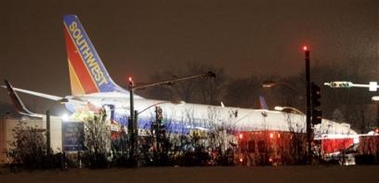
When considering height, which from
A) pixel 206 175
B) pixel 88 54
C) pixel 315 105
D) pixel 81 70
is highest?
pixel 88 54

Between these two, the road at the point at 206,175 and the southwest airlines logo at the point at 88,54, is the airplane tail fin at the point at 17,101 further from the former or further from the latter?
the road at the point at 206,175

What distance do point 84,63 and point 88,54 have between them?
0.83 metres

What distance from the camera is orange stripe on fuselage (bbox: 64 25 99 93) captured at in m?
58.4

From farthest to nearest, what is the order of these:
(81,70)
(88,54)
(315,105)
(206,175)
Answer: (81,70) < (88,54) < (315,105) < (206,175)

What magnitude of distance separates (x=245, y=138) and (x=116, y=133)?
602 centimetres

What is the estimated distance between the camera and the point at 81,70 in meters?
58.8

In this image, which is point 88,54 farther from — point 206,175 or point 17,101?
point 206,175

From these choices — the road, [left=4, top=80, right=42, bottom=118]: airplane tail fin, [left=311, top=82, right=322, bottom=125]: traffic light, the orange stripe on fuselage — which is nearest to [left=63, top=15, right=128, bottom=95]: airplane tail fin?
the orange stripe on fuselage

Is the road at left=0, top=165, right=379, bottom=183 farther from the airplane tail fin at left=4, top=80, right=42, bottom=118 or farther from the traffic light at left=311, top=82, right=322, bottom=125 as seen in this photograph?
the airplane tail fin at left=4, top=80, right=42, bottom=118

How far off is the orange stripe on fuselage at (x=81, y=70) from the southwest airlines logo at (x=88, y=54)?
0.33 metres

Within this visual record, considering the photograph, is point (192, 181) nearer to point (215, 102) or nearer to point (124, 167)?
point (124, 167)

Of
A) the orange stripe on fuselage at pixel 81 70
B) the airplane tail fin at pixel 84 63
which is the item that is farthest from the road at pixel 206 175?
the orange stripe on fuselage at pixel 81 70

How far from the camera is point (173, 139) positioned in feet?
85.5

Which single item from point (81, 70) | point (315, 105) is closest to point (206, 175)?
point (315, 105)
